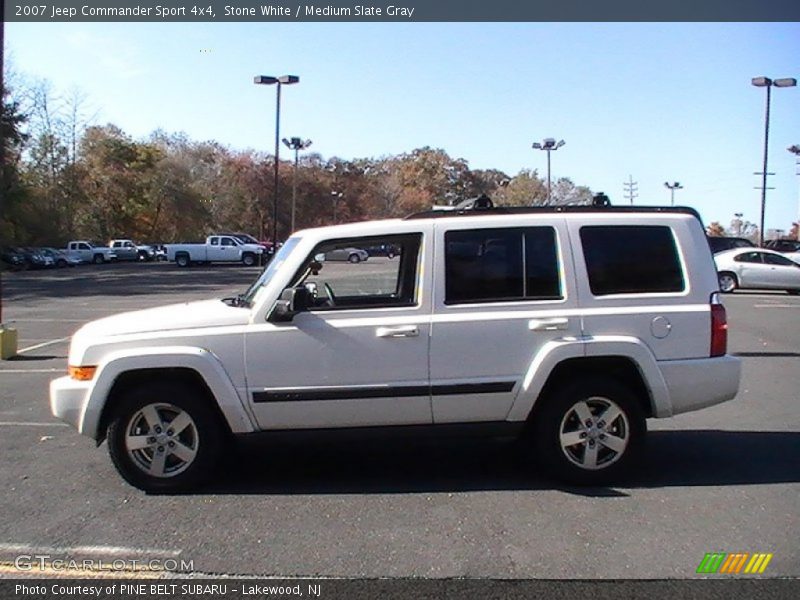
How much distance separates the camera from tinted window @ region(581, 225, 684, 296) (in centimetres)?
528

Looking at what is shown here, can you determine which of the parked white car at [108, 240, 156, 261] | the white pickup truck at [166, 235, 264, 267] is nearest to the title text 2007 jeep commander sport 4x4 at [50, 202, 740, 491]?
the white pickup truck at [166, 235, 264, 267]

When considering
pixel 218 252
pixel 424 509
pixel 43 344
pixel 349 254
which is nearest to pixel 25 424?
pixel 349 254

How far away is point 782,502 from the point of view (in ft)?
16.0

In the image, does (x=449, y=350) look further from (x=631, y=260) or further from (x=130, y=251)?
(x=130, y=251)

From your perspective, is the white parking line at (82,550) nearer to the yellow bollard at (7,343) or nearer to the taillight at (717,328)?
the taillight at (717,328)

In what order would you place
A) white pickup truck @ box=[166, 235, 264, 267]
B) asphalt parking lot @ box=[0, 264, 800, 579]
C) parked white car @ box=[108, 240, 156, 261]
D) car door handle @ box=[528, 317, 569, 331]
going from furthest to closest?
parked white car @ box=[108, 240, 156, 261]
white pickup truck @ box=[166, 235, 264, 267]
car door handle @ box=[528, 317, 569, 331]
asphalt parking lot @ box=[0, 264, 800, 579]

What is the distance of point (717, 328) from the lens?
17.2ft

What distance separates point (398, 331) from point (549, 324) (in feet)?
3.48

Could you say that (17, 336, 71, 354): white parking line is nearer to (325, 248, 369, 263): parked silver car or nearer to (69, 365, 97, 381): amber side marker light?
(69, 365, 97, 381): amber side marker light

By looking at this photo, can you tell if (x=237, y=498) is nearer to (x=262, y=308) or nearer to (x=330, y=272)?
(x=262, y=308)

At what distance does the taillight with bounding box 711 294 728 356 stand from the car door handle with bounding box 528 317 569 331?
108cm

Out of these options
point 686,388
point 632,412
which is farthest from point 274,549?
point 686,388

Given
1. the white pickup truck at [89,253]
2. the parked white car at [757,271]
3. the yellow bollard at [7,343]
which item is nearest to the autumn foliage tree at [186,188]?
the white pickup truck at [89,253]

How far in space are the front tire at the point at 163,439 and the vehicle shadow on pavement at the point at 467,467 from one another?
23 centimetres
